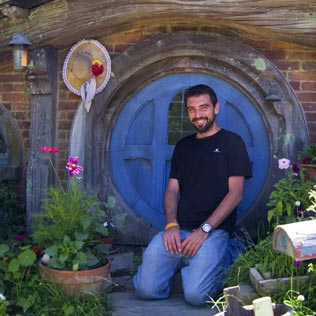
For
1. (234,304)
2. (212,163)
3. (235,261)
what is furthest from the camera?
(212,163)

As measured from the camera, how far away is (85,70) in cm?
486

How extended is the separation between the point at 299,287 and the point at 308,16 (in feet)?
6.56

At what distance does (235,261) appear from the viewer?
396 centimetres

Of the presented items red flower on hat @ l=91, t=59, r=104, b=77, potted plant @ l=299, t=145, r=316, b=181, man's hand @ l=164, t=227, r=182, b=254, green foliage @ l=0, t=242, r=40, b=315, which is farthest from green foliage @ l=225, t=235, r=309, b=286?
red flower on hat @ l=91, t=59, r=104, b=77

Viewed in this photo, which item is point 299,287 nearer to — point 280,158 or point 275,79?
point 280,158

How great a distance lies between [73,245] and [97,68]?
1.63 meters

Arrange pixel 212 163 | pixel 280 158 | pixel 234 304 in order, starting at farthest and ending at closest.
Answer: pixel 280 158
pixel 212 163
pixel 234 304

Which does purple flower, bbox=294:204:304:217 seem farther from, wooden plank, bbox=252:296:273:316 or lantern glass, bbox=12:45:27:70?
lantern glass, bbox=12:45:27:70

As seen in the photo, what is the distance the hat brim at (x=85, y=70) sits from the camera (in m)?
4.84

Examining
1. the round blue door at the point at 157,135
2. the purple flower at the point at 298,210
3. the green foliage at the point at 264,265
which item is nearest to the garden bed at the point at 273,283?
the green foliage at the point at 264,265

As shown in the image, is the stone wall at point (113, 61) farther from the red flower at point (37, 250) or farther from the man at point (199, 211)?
the red flower at point (37, 250)

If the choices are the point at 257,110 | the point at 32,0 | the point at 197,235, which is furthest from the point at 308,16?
the point at 32,0

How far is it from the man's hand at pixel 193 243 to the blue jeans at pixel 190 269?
33 millimetres

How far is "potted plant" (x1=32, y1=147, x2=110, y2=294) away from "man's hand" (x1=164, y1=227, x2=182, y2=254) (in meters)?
0.46
